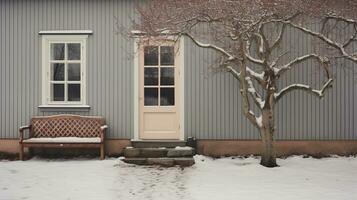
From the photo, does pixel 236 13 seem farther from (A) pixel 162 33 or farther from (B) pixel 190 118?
(B) pixel 190 118

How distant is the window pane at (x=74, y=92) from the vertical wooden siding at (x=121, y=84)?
0.96 ft

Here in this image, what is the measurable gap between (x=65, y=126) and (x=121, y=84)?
1712mm

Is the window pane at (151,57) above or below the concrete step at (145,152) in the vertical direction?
above

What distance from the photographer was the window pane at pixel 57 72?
473 inches

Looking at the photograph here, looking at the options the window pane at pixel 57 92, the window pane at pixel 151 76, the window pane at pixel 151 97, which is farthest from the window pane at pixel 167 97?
the window pane at pixel 57 92

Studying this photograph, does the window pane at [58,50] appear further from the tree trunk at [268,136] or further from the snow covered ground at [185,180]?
the tree trunk at [268,136]

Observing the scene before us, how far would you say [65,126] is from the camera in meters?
11.7

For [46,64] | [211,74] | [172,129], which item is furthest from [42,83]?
[211,74]

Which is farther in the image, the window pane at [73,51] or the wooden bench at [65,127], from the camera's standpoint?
the window pane at [73,51]

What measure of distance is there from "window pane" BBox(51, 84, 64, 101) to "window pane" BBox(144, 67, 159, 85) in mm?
2130

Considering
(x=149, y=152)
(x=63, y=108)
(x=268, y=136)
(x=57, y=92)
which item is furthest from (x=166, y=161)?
(x=57, y=92)

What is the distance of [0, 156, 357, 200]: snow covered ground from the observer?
25.4ft

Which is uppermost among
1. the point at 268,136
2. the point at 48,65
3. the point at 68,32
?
the point at 68,32

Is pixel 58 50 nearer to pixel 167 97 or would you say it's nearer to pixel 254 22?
pixel 167 97
